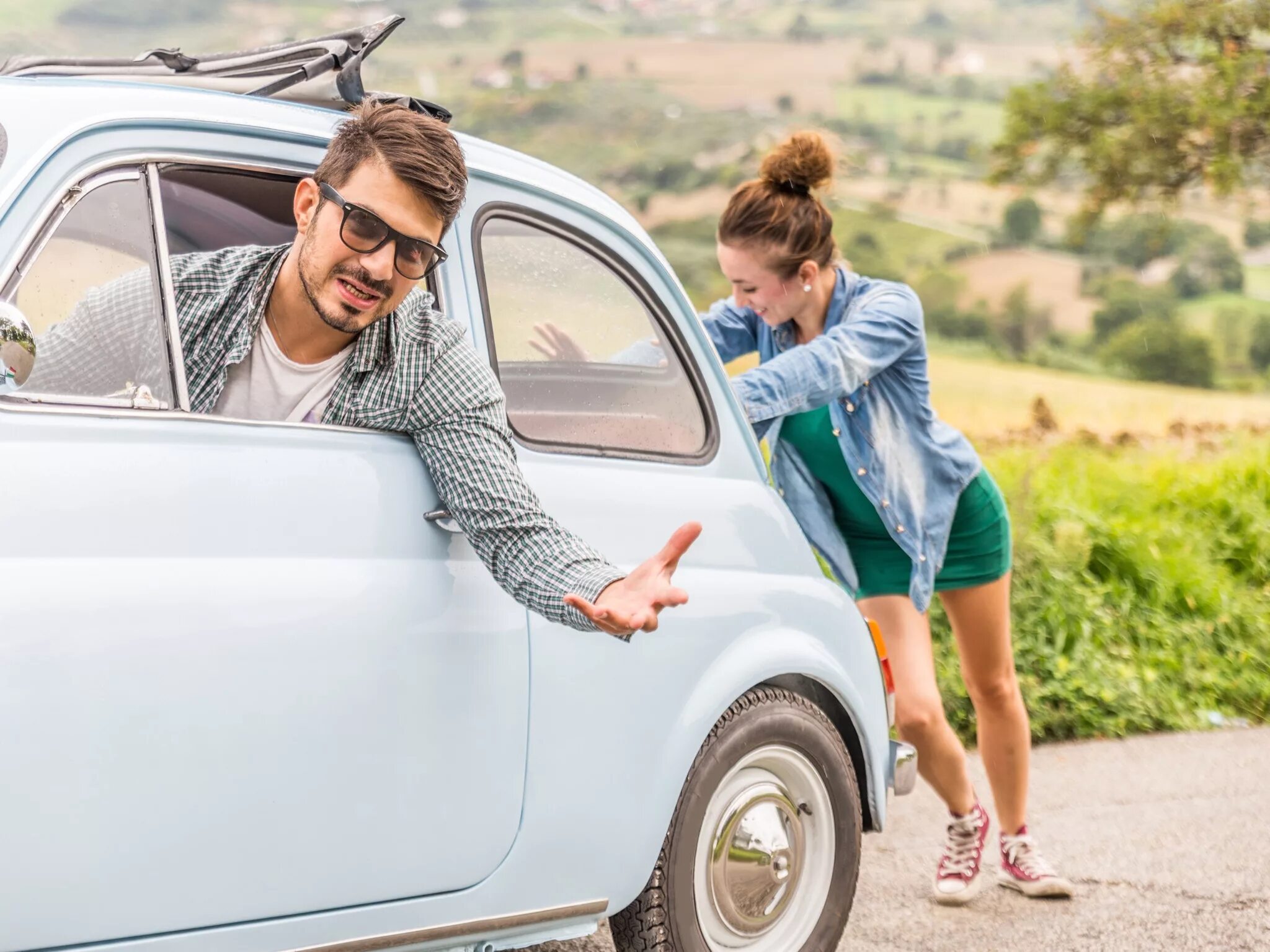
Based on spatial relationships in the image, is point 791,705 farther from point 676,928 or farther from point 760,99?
point 760,99

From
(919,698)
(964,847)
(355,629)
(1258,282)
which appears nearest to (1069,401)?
(1258,282)

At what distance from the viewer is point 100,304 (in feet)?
8.32

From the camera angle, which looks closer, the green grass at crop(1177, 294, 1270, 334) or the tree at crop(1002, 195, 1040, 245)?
the green grass at crop(1177, 294, 1270, 334)

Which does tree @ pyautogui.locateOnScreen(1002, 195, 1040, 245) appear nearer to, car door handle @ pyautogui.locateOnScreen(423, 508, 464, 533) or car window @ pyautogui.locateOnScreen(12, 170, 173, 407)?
car door handle @ pyautogui.locateOnScreen(423, 508, 464, 533)

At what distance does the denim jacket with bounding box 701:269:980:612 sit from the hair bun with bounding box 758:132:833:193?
0.90ft

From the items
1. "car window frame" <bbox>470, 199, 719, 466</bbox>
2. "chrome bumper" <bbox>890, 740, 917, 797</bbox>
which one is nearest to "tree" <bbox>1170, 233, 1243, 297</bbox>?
"chrome bumper" <bbox>890, 740, 917, 797</bbox>

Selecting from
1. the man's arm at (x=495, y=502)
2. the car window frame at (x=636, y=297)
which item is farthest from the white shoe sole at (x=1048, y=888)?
the man's arm at (x=495, y=502)

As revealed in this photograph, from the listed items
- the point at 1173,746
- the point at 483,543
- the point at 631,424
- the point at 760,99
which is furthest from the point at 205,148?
the point at 760,99

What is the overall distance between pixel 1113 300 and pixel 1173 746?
7.31 m

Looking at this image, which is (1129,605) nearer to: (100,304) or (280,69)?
(280,69)

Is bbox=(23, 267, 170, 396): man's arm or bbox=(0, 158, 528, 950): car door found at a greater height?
bbox=(23, 267, 170, 396): man's arm

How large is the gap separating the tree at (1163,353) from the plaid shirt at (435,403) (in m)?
10.8

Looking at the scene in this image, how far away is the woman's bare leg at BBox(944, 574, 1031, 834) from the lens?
4.48m

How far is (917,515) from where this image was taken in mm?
4254
